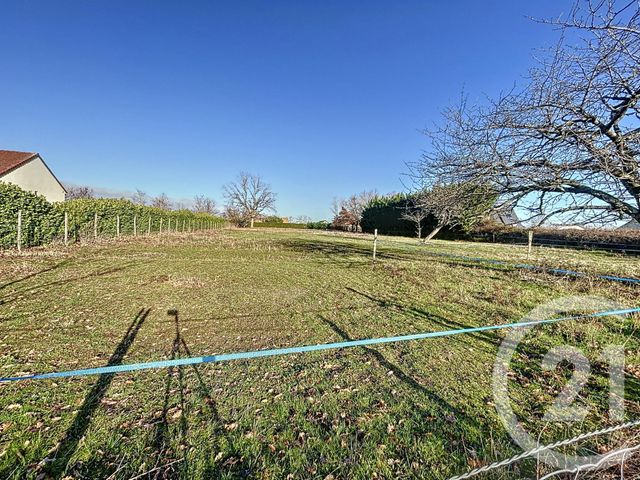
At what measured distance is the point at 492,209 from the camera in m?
5.75

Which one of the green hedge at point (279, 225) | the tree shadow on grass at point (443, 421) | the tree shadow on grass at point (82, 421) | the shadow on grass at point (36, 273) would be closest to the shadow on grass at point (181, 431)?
the tree shadow on grass at point (82, 421)

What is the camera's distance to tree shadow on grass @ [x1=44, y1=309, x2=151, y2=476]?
2.06m

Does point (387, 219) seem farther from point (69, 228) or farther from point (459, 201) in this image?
point (459, 201)

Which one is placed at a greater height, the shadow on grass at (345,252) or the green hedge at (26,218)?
the green hedge at (26,218)

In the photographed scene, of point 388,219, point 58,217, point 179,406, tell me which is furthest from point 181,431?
point 388,219

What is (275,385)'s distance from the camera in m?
3.14

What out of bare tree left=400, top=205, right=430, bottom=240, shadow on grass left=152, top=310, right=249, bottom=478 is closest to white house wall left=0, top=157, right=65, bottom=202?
bare tree left=400, top=205, right=430, bottom=240

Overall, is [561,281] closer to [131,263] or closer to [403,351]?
[403,351]

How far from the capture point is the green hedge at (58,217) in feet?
34.9

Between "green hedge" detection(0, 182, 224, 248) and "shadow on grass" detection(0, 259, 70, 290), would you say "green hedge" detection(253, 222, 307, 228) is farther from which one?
"shadow on grass" detection(0, 259, 70, 290)

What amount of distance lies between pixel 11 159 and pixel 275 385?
105ft

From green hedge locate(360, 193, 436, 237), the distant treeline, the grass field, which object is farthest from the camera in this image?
green hedge locate(360, 193, 436, 237)

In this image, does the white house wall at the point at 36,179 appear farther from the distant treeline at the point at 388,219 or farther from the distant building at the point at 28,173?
the distant treeline at the point at 388,219

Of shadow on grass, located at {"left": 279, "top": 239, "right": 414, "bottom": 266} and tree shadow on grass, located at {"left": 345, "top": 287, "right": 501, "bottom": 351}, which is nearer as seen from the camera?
tree shadow on grass, located at {"left": 345, "top": 287, "right": 501, "bottom": 351}
